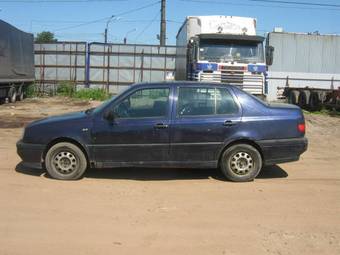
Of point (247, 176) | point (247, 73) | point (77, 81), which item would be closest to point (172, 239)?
point (247, 176)

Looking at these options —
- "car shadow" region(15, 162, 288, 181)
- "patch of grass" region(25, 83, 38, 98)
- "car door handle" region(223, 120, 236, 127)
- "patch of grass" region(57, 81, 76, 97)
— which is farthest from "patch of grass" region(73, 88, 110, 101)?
"car door handle" region(223, 120, 236, 127)

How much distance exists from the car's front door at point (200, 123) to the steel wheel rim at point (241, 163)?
0.96 feet

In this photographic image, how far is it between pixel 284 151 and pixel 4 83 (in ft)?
57.2

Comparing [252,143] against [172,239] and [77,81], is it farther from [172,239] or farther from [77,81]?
[77,81]

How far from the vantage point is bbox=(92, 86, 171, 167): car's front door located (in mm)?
8031

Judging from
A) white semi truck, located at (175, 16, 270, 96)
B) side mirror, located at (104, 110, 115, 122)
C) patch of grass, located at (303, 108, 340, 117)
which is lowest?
patch of grass, located at (303, 108, 340, 117)

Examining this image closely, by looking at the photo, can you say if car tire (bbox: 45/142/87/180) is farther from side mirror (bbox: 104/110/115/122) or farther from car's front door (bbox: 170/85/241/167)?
car's front door (bbox: 170/85/241/167)

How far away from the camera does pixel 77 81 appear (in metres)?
30.1

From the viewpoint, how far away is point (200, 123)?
8078 millimetres

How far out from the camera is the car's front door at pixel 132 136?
8031 mm

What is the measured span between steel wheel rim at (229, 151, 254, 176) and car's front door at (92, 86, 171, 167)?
1.02 metres

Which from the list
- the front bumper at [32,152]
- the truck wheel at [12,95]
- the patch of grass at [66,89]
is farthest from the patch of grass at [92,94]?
the front bumper at [32,152]

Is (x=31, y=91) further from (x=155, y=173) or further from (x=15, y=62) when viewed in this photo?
(x=155, y=173)

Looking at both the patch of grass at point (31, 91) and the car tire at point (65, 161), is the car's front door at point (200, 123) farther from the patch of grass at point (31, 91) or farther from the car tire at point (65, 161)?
the patch of grass at point (31, 91)
